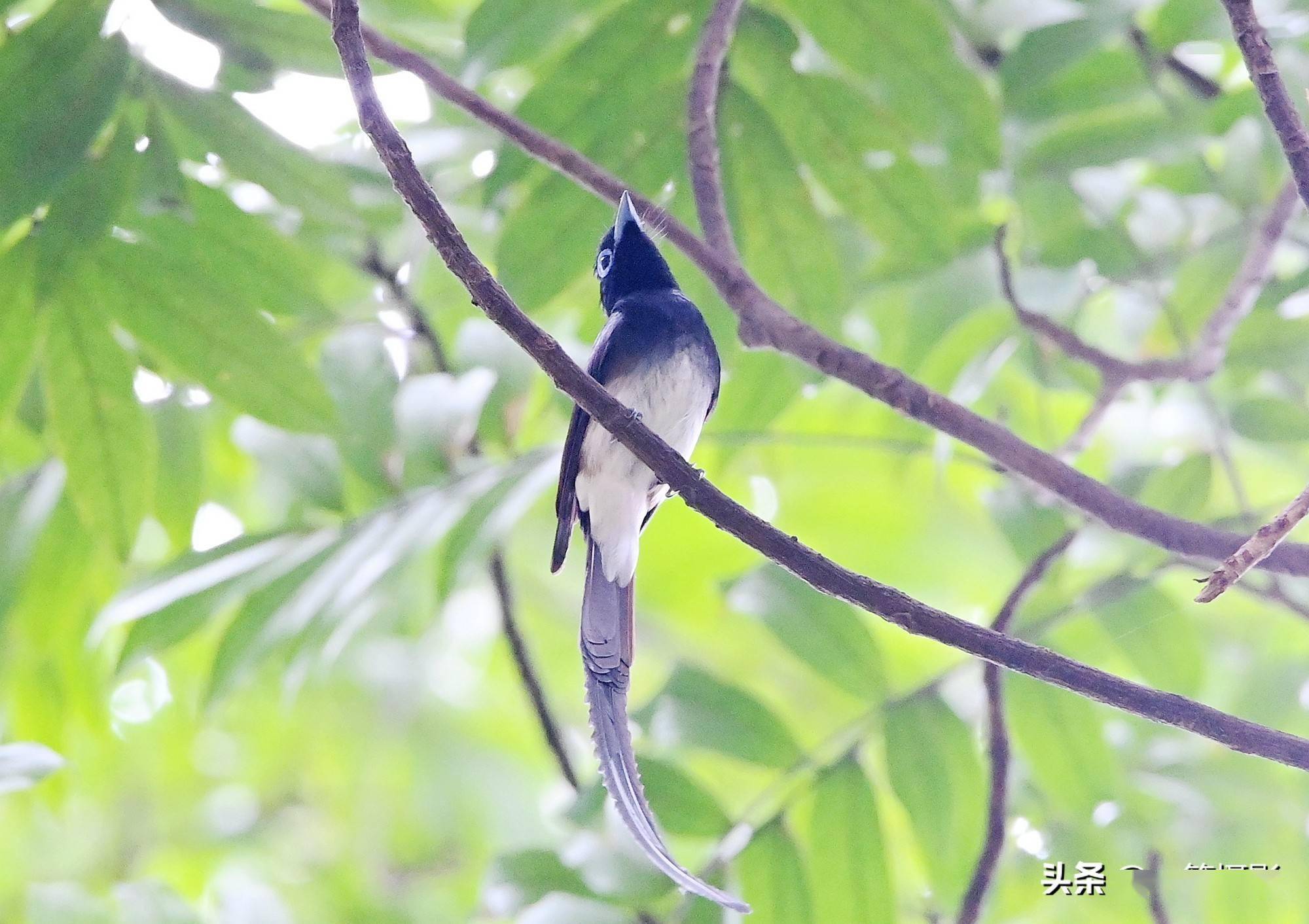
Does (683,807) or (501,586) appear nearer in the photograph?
(683,807)

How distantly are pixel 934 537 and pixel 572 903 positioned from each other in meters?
1.07

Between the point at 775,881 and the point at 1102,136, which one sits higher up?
the point at 1102,136

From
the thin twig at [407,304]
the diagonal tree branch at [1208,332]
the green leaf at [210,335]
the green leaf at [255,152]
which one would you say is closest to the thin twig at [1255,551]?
the diagonal tree branch at [1208,332]

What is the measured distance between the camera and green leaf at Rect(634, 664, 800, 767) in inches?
66.6

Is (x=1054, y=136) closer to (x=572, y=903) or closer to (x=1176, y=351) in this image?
(x=1176, y=351)

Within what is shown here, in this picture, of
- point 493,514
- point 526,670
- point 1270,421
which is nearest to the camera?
point 493,514

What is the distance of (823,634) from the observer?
5.75ft

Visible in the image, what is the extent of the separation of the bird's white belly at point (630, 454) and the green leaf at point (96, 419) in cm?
57

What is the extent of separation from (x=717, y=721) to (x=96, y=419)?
880mm

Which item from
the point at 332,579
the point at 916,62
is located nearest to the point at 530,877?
the point at 332,579

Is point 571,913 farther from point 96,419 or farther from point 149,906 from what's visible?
point 96,419

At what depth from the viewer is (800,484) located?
7.76ft

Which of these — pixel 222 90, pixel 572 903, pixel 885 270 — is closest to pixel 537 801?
pixel 572 903

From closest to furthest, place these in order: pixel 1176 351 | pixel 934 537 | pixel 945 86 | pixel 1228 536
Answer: pixel 1228 536
pixel 945 86
pixel 1176 351
pixel 934 537
